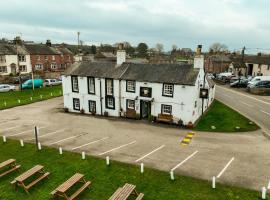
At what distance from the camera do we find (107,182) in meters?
14.4

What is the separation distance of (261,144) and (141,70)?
14902 mm

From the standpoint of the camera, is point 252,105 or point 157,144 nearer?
point 157,144

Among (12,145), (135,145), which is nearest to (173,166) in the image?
(135,145)

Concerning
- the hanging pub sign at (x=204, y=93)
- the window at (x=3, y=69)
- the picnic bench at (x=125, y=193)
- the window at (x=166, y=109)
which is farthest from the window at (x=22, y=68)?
the picnic bench at (x=125, y=193)

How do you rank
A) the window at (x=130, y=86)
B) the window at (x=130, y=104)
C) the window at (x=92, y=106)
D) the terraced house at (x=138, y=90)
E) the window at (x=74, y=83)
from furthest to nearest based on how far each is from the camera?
the window at (x=74, y=83), the window at (x=92, y=106), the window at (x=130, y=104), the window at (x=130, y=86), the terraced house at (x=138, y=90)

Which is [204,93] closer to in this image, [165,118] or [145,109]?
[165,118]

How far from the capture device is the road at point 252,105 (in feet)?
89.2

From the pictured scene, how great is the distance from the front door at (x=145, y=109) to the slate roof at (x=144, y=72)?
107 inches

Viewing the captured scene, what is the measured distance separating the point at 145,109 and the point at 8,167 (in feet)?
51.3

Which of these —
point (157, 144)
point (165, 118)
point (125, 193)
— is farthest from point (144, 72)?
point (125, 193)

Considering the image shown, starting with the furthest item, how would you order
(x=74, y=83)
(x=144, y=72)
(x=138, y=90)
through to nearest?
(x=74, y=83) < (x=144, y=72) < (x=138, y=90)

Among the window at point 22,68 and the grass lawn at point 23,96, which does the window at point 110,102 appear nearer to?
the grass lawn at point 23,96

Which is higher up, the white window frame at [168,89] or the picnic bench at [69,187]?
the white window frame at [168,89]

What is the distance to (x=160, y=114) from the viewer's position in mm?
26453
